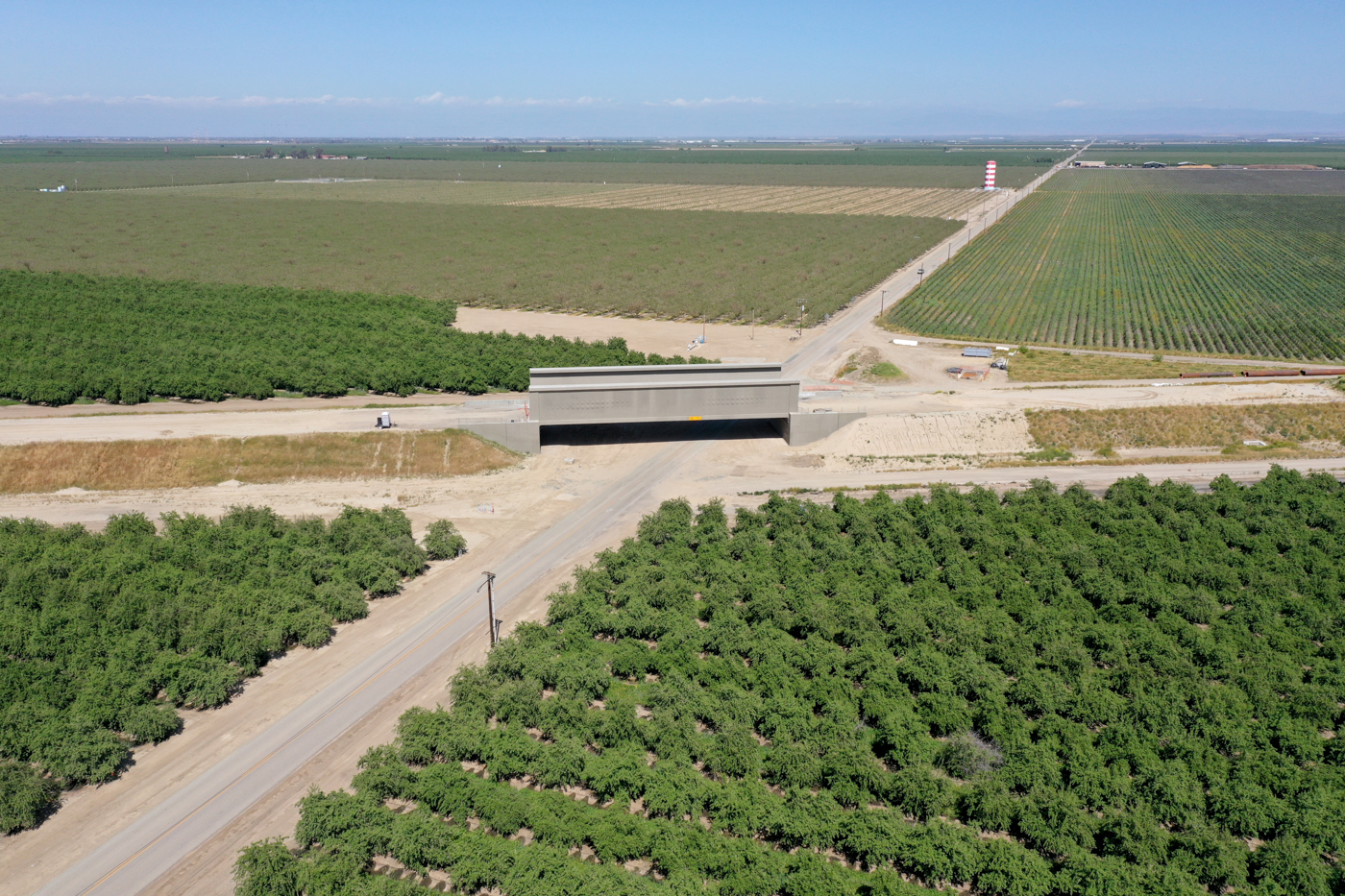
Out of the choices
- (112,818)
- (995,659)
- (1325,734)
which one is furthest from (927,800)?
(112,818)

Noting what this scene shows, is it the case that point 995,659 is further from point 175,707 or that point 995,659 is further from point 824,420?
point 175,707

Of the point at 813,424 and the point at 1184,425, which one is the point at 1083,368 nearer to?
the point at 1184,425

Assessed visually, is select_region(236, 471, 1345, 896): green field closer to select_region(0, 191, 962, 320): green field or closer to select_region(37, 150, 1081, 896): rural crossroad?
select_region(37, 150, 1081, 896): rural crossroad

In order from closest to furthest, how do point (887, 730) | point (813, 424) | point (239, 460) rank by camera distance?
1. point (887, 730)
2. point (239, 460)
3. point (813, 424)

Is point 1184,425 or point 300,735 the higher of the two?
point 1184,425

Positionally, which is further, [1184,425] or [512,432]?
[1184,425]

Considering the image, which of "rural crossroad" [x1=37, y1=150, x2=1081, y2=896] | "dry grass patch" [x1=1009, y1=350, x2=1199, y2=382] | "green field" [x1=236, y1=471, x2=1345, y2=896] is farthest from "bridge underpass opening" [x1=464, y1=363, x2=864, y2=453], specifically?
"dry grass patch" [x1=1009, y1=350, x2=1199, y2=382]

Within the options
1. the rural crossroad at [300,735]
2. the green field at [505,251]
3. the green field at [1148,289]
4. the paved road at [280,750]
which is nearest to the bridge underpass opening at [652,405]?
the rural crossroad at [300,735]

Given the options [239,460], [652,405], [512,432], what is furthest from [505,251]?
[239,460]
